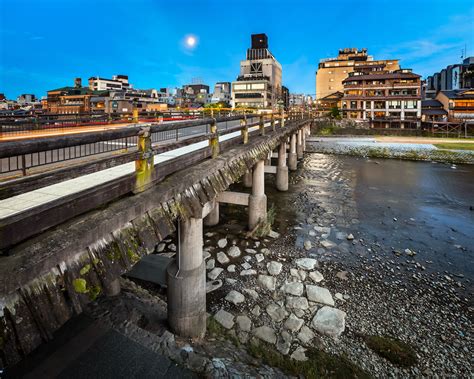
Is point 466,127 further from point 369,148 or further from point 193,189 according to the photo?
point 193,189

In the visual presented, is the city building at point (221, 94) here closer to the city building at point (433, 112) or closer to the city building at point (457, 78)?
the city building at point (433, 112)

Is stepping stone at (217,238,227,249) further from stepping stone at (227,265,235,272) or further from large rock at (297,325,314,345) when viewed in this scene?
large rock at (297,325,314,345)

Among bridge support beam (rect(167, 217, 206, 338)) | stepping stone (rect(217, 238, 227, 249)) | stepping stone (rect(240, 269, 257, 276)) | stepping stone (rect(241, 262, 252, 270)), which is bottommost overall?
stepping stone (rect(240, 269, 257, 276))

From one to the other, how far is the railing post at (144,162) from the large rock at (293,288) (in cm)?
547

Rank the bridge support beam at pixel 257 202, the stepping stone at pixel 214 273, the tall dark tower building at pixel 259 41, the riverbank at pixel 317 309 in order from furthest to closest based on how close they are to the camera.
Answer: the tall dark tower building at pixel 259 41 < the bridge support beam at pixel 257 202 < the stepping stone at pixel 214 273 < the riverbank at pixel 317 309

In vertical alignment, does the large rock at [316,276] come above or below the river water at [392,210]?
below

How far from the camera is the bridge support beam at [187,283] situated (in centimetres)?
592

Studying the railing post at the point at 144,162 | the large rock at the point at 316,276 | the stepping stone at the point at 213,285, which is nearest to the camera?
the railing post at the point at 144,162

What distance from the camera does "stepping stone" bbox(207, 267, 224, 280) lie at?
923 cm

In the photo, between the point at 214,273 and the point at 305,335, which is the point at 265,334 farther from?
the point at 214,273

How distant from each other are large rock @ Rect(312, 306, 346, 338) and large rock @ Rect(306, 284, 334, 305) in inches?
12.1

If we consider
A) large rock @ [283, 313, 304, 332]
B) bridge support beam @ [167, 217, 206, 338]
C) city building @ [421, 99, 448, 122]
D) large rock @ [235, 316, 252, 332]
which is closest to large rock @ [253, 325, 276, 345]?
large rock @ [235, 316, 252, 332]

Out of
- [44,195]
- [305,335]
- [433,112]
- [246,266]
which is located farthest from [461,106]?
[44,195]

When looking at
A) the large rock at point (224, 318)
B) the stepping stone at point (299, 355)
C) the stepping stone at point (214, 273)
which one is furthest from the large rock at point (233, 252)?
the stepping stone at point (299, 355)
